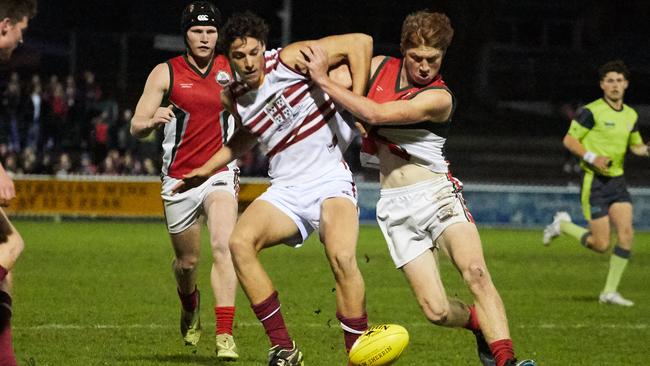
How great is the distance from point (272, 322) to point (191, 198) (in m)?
2.15

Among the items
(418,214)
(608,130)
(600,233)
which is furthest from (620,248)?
(418,214)

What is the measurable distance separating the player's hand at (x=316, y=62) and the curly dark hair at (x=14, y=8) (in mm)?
1764

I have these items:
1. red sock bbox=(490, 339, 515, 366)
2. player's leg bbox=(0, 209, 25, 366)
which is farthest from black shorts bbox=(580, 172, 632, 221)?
player's leg bbox=(0, 209, 25, 366)

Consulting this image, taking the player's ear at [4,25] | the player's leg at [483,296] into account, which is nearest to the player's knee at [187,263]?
the player's leg at [483,296]

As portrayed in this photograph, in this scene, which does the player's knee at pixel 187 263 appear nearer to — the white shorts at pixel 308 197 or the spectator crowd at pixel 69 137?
the white shorts at pixel 308 197

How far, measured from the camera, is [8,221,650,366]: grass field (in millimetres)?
9406

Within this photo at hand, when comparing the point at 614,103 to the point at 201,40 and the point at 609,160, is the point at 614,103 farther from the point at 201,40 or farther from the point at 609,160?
the point at 201,40

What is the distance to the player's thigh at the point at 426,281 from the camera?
778 centimetres

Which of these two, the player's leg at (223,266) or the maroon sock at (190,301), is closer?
the player's leg at (223,266)

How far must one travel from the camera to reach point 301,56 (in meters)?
7.83

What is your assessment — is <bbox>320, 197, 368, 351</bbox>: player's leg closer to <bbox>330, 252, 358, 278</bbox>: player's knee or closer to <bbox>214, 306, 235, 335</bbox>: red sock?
<bbox>330, 252, 358, 278</bbox>: player's knee

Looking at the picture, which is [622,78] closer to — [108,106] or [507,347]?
[507,347]

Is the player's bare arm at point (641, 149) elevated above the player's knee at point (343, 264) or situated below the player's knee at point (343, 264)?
below

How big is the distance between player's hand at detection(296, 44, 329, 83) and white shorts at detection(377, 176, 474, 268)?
2.91ft
